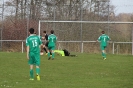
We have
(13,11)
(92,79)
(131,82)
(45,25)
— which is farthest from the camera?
(13,11)

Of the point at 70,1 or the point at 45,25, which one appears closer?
the point at 45,25

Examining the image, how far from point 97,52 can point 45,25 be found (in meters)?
5.45

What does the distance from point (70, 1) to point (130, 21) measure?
6.43 m

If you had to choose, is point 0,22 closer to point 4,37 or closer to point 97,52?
point 4,37

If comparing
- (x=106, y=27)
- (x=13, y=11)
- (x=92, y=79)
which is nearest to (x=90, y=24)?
(x=106, y=27)

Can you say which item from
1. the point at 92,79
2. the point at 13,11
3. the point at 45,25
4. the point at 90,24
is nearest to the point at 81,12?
the point at 90,24

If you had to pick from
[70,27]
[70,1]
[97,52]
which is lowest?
[97,52]

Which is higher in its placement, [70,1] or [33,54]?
[70,1]

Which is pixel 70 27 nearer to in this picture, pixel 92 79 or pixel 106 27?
pixel 106 27

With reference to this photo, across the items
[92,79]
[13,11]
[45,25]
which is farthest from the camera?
[13,11]

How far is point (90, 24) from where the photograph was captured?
35.5 m

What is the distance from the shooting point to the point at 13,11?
1471 inches

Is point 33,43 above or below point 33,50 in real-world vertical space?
above

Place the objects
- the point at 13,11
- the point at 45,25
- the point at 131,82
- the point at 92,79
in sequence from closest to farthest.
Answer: the point at 131,82 → the point at 92,79 → the point at 45,25 → the point at 13,11
